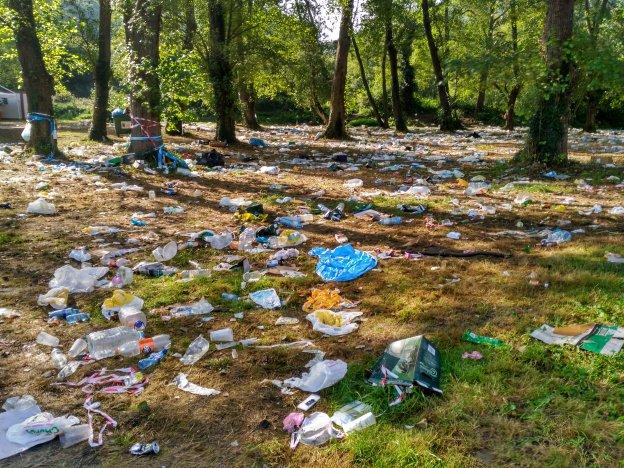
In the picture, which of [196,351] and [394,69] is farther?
A: [394,69]

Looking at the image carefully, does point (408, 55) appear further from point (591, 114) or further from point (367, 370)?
point (367, 370)

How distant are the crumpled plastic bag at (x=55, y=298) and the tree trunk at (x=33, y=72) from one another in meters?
7.68

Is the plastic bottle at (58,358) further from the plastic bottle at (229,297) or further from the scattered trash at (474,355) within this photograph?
the scattered trash at (474,355)

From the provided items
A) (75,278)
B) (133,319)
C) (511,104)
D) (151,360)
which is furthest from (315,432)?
(511,104)

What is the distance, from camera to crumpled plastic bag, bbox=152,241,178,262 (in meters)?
4.65

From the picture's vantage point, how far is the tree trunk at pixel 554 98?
7895 millimetres

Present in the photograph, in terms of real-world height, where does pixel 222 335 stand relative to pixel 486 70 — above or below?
below

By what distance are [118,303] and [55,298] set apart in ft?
1.60

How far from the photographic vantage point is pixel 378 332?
318 cm

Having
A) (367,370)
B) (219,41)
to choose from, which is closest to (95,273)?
(367,370)

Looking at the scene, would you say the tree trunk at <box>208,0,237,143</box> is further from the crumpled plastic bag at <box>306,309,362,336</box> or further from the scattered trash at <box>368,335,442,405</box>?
the scattered trash at <box>368,335,442,405</box>

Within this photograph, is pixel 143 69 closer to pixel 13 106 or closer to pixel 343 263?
pixel 343 263

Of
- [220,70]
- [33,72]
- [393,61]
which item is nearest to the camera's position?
[33,72]

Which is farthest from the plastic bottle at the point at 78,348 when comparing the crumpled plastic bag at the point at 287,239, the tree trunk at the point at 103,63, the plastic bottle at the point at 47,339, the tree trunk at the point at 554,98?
the tree trunk at the point at 103,63
